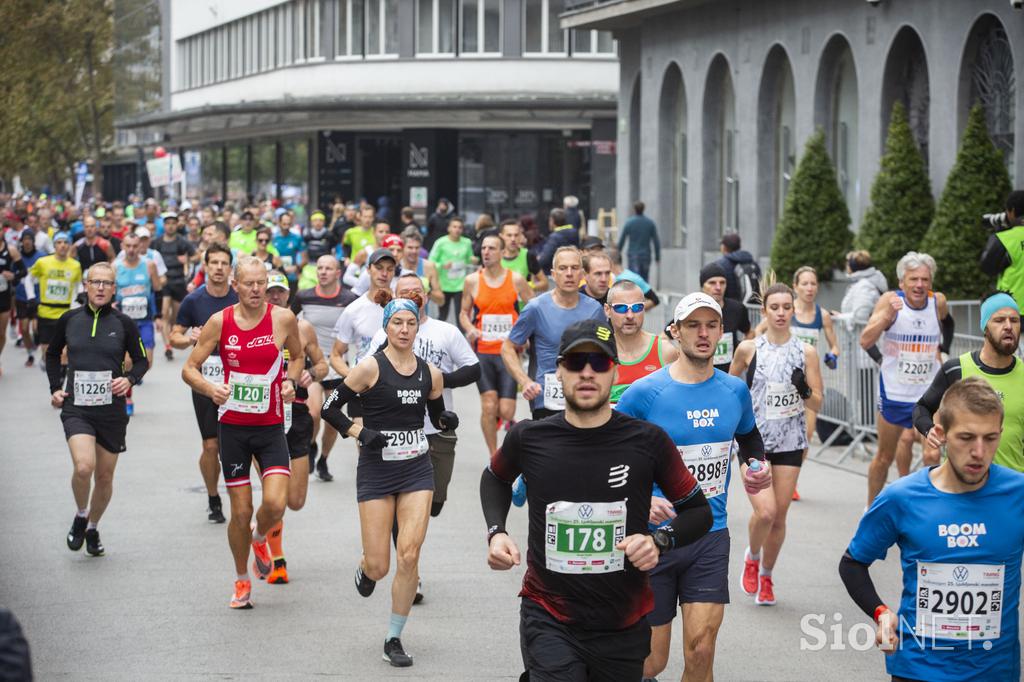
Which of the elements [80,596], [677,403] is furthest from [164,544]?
[677,403]

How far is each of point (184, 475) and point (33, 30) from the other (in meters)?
25.1

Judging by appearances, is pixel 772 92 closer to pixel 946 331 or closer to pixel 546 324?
pixel 946 331

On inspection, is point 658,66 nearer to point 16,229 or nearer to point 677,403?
point 16,229

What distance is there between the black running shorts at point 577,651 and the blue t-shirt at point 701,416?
1.40 m

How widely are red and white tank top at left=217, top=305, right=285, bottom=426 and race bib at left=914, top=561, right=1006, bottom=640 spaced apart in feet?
17.1

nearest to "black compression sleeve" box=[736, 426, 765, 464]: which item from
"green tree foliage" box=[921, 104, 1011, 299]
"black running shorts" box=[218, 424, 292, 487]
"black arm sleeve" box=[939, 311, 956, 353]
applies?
"black running shorts" box=[218, 424, 292, 487]

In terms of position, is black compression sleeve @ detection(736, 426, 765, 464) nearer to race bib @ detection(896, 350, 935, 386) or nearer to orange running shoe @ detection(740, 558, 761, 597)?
orange running shoe @ detection(740, 558, 761, 597)

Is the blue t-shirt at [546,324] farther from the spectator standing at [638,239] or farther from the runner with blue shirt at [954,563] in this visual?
the spectator standing at [638,239]

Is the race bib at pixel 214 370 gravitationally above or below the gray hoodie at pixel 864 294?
below

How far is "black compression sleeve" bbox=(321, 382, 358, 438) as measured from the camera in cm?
889

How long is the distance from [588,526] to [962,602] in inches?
49.4

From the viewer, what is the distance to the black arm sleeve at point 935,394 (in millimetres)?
8133

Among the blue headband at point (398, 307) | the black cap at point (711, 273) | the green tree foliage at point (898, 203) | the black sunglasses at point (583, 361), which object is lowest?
the black sunglasses at point (583, 361)

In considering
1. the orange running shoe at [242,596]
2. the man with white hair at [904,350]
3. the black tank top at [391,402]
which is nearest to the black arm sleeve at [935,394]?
the black tank top at [391,402]
